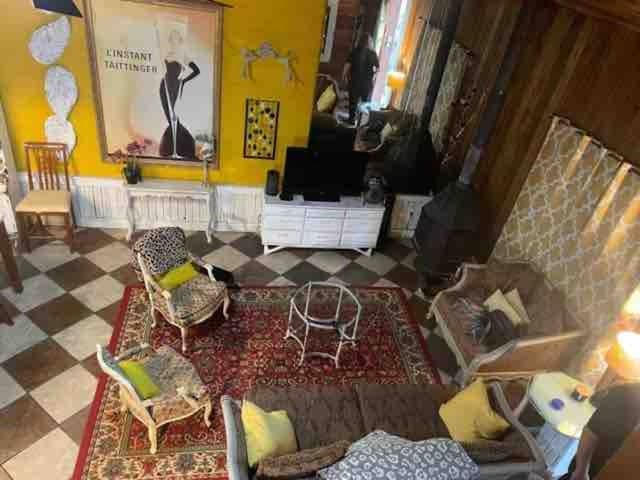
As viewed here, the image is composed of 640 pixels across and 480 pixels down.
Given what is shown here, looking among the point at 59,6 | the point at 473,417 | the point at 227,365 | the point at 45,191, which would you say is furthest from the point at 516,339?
the point at 59,6

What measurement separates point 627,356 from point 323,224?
349cm

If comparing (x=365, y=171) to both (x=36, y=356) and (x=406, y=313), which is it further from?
(x=36, y=356)

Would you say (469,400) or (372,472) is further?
(469,400)

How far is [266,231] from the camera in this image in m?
5.88

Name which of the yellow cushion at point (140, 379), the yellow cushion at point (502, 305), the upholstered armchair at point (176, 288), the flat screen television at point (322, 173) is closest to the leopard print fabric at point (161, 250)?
the upholstered armchair at point (176, 288)

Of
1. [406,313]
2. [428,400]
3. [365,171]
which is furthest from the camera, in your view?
[365,171]

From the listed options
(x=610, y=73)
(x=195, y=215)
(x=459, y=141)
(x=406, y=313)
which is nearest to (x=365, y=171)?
(x=459, y=141)

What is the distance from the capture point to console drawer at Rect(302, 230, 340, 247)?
6008mm

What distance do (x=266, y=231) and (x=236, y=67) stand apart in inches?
72.7

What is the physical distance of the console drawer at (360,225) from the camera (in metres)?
6.00

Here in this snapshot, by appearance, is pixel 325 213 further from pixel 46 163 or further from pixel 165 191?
pixel 46 163

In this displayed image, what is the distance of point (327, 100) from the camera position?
675 cm

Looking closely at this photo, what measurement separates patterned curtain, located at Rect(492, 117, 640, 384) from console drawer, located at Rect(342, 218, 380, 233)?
5.42ft

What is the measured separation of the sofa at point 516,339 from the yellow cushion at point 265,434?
1.92 m
